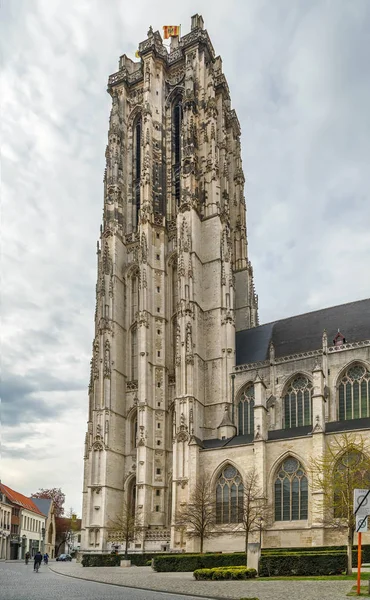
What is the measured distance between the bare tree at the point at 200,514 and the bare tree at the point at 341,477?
7.27 m

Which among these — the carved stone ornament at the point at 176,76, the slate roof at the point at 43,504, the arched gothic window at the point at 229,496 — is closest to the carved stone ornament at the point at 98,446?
the arched gothic window at the point at 229,496

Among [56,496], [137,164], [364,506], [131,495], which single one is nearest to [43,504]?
[56,496]

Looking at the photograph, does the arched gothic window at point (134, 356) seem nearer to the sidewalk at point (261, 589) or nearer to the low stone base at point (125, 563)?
the low stone base at point (125, 563)

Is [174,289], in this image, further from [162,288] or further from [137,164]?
[137,164]

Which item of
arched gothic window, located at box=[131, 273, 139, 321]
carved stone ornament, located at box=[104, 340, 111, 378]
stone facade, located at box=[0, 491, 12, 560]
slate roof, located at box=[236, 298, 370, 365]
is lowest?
stone facade, located at box=[0, 491, 12, 560]

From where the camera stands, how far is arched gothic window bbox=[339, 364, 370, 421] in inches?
1694

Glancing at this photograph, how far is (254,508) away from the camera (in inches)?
1539

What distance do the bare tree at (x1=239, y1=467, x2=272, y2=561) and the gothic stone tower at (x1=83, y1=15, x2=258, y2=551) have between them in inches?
181

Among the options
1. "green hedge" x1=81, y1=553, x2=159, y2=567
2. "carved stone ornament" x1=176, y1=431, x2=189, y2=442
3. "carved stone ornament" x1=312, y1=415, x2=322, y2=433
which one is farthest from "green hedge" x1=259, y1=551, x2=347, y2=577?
A: "carved stone ornament" x1=176, y1=431, x2=189, y2=442

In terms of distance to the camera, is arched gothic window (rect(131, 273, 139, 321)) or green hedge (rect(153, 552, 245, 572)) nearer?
green hedge (rect(153, 552, 245, 572))

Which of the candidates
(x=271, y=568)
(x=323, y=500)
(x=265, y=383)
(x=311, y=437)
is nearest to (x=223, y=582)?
(x=271, y=568)

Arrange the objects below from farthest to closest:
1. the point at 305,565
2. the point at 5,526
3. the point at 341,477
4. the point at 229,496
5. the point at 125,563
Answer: the point at 5,526 < the point at 229,496 < the point at 125,563 < the point at 341,477 < the point at 305,565

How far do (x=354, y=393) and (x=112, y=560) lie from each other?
18817 mm

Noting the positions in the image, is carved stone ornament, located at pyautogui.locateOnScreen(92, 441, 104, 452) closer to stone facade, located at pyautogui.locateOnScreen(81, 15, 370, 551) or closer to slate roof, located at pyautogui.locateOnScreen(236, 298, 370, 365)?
stone facade, located at pyautogui.locateOnScreen(81, 15, 370, 551)
